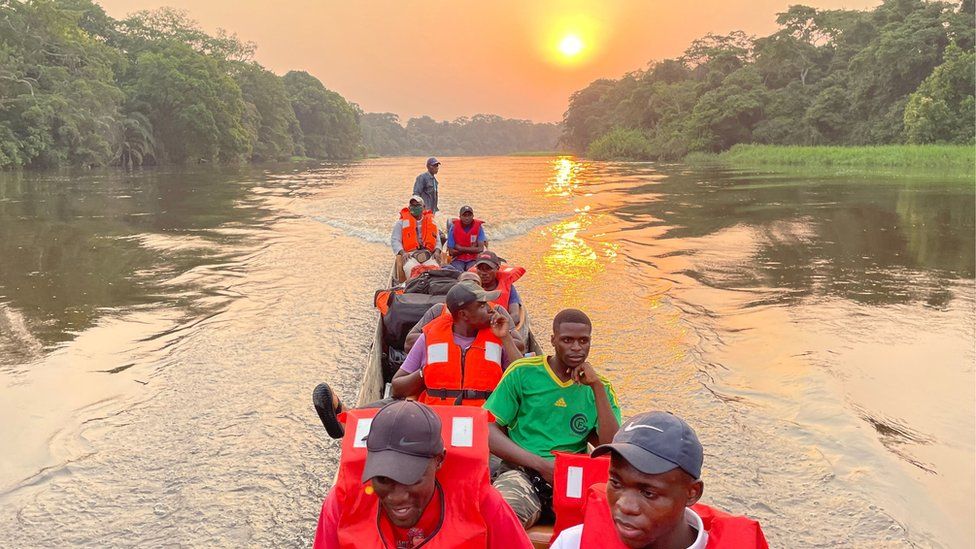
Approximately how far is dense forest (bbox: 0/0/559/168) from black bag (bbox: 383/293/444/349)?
3374 cm

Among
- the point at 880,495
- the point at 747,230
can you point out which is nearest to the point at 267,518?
the point at 880,495

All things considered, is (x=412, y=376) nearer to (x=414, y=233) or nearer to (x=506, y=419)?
(x=506, y=419)

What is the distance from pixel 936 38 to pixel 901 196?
23764 millimetres

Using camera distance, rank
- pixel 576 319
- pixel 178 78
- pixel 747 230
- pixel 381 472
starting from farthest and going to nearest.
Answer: pixel 178 78, pixel 747 230, pixel 576 319, pixel 381 472

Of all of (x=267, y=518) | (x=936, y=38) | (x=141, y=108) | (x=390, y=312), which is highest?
(x=936, y=38)

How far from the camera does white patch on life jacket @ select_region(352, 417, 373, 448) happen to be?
2.44 meters

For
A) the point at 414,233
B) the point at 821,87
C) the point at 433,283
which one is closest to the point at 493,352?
the point at 433,283

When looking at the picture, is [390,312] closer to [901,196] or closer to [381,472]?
[381,472]

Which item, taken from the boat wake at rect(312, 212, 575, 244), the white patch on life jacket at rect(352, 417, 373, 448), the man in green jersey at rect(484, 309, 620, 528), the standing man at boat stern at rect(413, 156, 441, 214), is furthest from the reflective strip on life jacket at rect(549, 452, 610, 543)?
the boat wake at rect(312, 212, 575, 244)

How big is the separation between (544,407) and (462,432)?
84cm

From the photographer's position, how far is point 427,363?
3.78 meters

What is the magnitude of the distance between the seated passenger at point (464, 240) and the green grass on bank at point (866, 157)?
27.0 metres

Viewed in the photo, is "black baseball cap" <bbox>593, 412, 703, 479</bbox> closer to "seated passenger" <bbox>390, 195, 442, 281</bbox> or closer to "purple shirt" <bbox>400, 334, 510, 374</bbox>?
"purple shirt" <bbox>400, 334, 510, 374</bbox>

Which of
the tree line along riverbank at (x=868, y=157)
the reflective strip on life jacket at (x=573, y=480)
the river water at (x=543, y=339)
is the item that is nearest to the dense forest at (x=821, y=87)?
the tree line along riverbank at (x=868, y=157)
